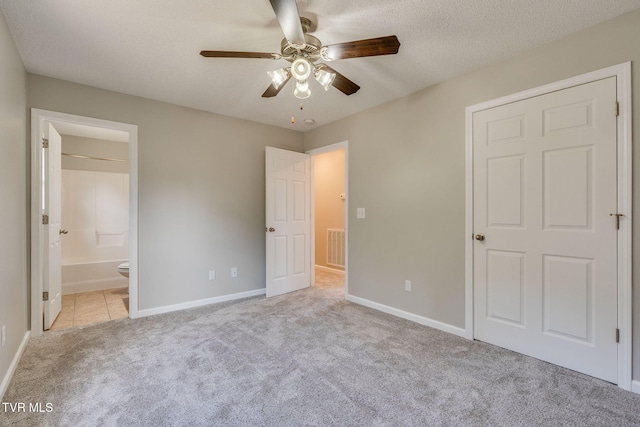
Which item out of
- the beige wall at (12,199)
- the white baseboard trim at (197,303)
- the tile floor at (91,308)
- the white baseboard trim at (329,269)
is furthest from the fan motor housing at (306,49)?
the white baseboard trim at (329,269)

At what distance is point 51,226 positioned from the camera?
2.88 m

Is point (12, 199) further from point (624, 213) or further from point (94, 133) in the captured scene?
point (624, 213)

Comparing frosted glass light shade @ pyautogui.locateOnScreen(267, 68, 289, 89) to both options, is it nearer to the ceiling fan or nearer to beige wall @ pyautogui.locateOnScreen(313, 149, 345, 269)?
the ceiling fan

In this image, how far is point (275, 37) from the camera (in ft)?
6.79

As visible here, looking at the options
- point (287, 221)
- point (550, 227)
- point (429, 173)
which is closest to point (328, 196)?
point (287, 221)

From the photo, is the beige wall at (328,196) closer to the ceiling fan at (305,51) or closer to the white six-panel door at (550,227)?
the white six-panel door at (550,227)

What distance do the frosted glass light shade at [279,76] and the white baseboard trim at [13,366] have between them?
2506 millimetres

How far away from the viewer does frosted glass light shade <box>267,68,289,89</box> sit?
6.38 feet

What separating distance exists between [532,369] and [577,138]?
1635mm

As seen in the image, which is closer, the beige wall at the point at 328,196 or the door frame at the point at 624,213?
the door frame at the point at 624,213

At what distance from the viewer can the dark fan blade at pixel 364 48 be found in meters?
1.62

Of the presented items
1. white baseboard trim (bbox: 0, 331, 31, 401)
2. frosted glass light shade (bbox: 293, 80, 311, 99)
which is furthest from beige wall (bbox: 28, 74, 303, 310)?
frosted glass light shade (bbox: 293, 80, 311, 99)

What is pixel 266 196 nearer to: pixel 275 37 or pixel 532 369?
pixel 275 37

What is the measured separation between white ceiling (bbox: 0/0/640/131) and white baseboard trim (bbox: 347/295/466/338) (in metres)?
2.28
